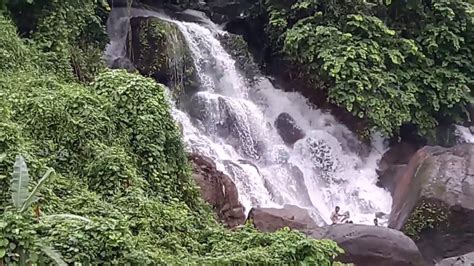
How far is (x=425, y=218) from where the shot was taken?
1104 cm

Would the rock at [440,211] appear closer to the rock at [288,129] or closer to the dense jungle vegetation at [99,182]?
the rock at [288,129]

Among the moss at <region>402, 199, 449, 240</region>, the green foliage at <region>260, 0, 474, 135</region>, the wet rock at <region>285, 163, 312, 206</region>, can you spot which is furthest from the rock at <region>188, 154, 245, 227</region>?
the green foliage at <region>260, 0, 474, 135</region>

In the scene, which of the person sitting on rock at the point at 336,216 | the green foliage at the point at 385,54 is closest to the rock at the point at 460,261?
the person sitting on rock at the point at 336,216

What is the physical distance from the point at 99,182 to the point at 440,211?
21.2 ft

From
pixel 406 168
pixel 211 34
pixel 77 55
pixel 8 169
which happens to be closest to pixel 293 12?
pixel 211 34

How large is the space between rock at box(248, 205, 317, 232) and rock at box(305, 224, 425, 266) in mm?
664

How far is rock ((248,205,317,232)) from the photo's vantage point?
1009 cm

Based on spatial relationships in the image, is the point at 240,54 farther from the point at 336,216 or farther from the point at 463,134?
the point at 463,134

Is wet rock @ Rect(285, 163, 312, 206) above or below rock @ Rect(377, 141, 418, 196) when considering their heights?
Answer: below

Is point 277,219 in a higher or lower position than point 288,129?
lower

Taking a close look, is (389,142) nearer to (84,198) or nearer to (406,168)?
(406,168)

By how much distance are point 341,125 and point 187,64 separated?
3832 millimetres

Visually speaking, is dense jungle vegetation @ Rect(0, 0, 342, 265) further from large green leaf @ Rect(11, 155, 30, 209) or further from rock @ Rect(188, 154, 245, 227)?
rock @ Rect(188, 154, 245, 227)

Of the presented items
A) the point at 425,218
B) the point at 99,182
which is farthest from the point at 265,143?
the point at 99,182
